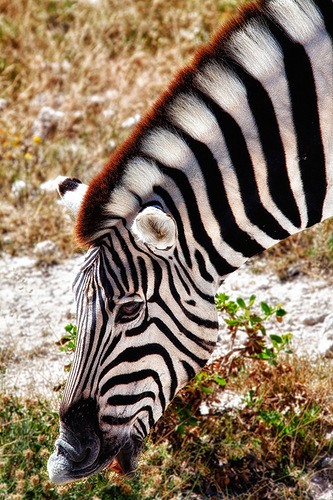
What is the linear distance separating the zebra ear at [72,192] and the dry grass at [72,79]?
279 centimetres

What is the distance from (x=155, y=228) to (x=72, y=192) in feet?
2.28

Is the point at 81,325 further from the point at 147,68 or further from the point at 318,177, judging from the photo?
the point at 147,68

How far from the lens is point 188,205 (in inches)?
112

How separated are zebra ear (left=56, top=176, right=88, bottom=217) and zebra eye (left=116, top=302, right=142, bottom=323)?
0.57m

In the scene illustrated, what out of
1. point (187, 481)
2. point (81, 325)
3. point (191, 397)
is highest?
Answer: point (81, 325)

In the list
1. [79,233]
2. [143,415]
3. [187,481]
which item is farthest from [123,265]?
[187,481]

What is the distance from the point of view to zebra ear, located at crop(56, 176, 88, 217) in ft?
9.98

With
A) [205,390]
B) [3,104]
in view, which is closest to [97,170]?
[3,104]

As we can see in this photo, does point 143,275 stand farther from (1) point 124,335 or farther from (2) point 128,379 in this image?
(2) point 128,379

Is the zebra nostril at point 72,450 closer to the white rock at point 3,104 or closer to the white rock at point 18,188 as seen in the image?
the white rock at point 18,188

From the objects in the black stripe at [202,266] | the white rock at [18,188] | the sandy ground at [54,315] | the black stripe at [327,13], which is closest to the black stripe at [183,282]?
the black stripe at [202,266]

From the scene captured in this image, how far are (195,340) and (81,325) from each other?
1.80 feet

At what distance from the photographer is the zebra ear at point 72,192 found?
3.04 m

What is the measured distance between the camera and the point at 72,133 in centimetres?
724
